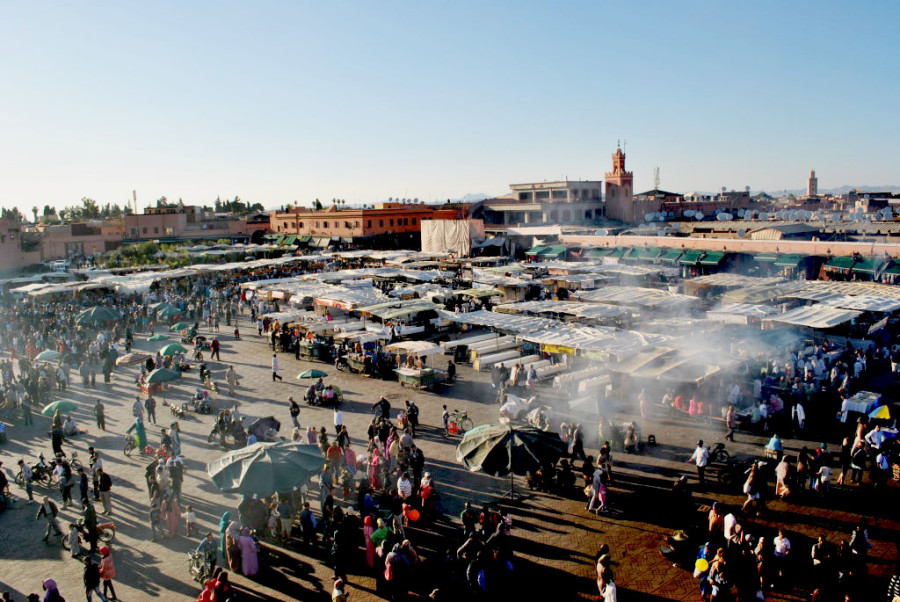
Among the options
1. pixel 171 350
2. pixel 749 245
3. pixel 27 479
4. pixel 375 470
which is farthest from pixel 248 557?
pixel 749 245

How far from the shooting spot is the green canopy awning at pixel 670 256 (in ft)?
126

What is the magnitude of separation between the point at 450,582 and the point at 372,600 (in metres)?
1.15

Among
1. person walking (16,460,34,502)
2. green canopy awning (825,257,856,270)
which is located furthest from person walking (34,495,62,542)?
green canopy awning (825,257,856,270)

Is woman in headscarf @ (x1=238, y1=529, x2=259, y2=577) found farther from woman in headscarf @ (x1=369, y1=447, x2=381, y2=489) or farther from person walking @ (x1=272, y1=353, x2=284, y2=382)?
person walking @ (x1=272, y1=353, x2=284, y2=382)

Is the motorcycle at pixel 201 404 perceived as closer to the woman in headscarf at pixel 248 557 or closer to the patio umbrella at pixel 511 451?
the woman in headscarf at pixel 248 557

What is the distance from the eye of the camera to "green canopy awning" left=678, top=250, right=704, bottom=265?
123 ft

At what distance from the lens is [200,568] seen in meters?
9.02

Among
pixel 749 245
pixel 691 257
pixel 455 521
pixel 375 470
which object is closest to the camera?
pixel 455 521

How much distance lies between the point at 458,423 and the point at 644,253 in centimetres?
2979

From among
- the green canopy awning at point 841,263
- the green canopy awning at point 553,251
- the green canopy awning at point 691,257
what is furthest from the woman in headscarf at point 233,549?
the green canopy awning at point 553,251

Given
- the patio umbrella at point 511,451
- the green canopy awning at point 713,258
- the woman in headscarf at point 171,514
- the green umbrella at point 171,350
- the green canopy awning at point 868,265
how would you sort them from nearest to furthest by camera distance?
the patio umbrella at point 511,451, the woman in headscarf at point 171,514, the green umbrella at point 171,350, the green canopy awning at point 868,265, the green canopy awning at point 713,258

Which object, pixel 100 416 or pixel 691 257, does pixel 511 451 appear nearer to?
pixel 100 416

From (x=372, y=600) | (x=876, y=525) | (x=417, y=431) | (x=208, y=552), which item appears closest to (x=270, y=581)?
(x=208, y=552)

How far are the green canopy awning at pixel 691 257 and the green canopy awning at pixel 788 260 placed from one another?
14.9ft
